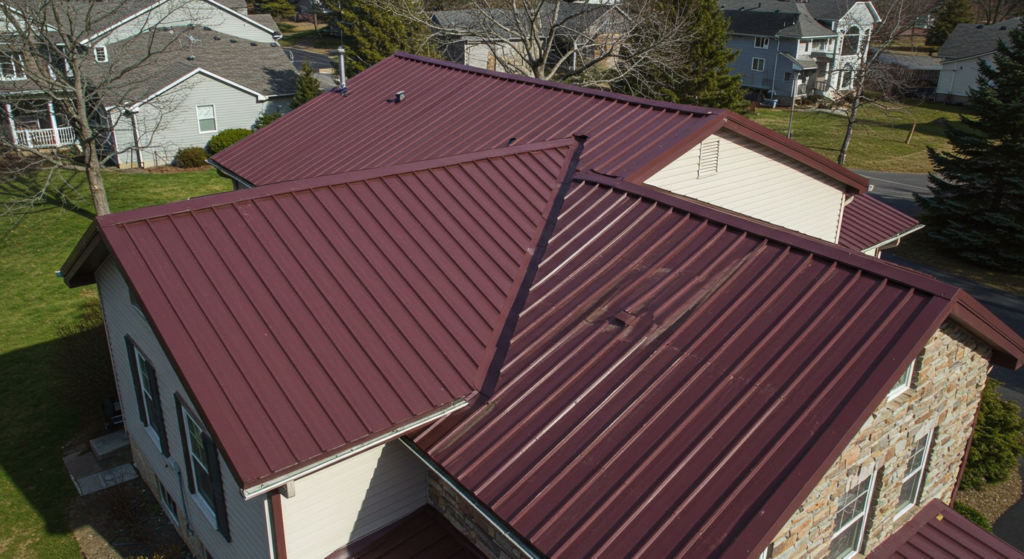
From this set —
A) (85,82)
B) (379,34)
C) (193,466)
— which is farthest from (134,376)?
(379,34)

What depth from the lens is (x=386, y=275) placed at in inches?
414

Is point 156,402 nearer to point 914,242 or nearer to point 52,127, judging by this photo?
point 914,242

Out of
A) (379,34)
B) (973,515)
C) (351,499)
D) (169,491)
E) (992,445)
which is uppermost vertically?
(379,34)

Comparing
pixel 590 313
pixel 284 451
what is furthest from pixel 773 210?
pixel 284 451

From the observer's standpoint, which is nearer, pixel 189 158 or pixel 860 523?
pixel 860 523

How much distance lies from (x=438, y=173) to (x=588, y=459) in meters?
5.98

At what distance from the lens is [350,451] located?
8.43 m

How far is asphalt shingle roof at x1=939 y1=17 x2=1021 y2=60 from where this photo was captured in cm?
5944

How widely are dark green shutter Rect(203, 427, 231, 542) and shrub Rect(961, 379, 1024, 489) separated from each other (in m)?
14.0

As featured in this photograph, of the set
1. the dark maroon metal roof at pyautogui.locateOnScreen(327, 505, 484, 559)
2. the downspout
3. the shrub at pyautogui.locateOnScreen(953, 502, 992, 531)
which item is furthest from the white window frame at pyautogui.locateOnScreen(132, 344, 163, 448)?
the downspout

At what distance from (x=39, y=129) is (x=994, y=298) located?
143 ft

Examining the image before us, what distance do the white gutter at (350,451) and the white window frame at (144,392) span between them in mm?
4912

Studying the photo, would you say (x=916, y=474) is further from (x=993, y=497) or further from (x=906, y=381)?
(x=993, y=497)

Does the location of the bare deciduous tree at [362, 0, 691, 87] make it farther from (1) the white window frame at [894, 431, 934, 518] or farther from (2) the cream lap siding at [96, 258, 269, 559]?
(1) the white window frame at [894, 431, 934, 518]
